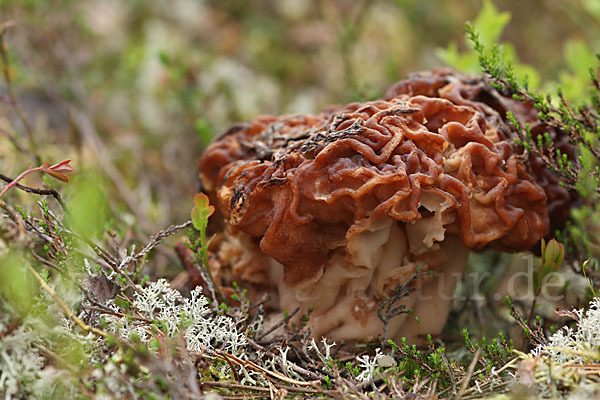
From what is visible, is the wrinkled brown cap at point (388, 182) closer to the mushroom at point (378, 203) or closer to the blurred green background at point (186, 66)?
the mushroom at point (378, 203)

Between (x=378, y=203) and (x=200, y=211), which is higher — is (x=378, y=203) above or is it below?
Result: above

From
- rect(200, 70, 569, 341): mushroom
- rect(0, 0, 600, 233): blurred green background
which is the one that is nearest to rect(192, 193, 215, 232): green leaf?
rect(200, 70, 569, 341): mushroom

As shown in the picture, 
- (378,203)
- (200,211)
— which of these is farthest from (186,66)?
(378,203)

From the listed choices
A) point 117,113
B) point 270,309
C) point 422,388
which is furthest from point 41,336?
point 117,113

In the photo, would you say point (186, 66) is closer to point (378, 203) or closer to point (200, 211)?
point (200, 211)

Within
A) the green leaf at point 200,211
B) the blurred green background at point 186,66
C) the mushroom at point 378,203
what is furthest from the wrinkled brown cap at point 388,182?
the blurred green background at point 186,66

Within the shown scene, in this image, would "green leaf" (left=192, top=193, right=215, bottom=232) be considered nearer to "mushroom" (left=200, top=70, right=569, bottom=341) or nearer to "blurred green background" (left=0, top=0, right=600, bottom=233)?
"mushroom" (left=200, top=70, right=569, bottom=341)
